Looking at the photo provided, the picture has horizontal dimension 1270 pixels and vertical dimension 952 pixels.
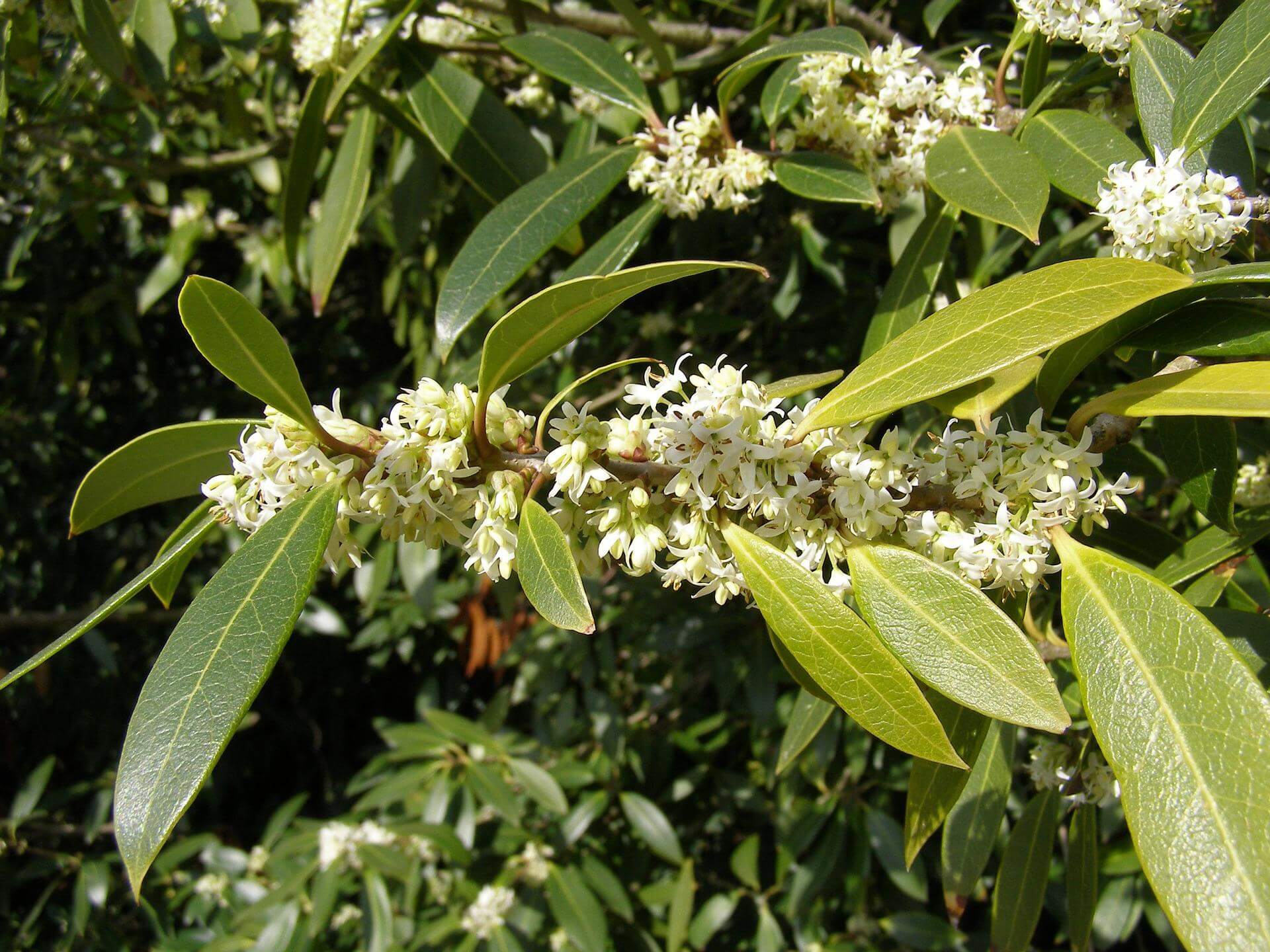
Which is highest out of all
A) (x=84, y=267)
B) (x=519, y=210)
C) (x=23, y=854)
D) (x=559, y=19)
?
(x=559, y=19)

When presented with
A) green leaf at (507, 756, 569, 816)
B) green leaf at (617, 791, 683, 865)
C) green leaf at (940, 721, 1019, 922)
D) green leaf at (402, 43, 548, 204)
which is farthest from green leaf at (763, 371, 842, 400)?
green leaf at (617, 791, 683, 865)

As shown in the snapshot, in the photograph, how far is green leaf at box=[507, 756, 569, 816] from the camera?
2.60m

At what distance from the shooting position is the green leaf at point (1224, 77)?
96cm

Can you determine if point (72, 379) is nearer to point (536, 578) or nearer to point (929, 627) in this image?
point (536, 578)

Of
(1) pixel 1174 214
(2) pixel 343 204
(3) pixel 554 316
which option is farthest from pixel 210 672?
(2) pixel 343 204

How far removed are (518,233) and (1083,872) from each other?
Answer: 1.29 m

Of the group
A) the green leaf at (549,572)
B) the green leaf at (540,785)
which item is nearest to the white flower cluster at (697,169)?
the green leaf at (549,572)

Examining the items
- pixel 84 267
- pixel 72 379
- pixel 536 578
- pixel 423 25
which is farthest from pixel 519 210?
pixel 84 267

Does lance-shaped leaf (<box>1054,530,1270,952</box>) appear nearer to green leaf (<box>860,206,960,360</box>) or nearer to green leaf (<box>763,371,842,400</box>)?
green leaf (<box>763,371,842,400</box>)

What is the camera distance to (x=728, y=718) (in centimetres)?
310

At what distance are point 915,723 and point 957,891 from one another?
744 millimetres

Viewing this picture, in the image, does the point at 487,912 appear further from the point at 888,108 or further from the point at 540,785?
the point at 888,108

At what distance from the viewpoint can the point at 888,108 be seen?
4.76 ft

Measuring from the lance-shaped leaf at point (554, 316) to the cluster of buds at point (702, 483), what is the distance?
0.05 meters
